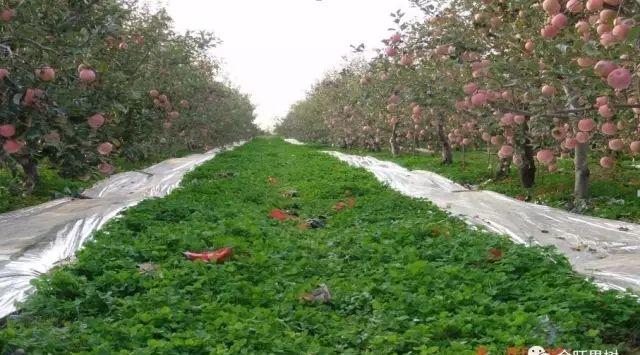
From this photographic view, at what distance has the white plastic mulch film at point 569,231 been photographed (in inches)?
221

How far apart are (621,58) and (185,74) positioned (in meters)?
14.9

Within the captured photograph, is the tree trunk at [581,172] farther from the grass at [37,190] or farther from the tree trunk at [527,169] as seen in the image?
the grass at [37,190]

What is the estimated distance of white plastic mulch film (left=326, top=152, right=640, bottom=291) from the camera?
18.4ft

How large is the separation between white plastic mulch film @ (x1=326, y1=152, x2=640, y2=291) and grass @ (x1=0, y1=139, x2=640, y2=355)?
0.42 m

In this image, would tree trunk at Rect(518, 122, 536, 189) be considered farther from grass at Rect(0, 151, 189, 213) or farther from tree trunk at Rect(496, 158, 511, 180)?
grass at Rect(0, 151, 189, 213)

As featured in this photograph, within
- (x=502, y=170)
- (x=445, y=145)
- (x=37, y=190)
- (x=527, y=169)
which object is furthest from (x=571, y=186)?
A: (x=37, y=190)

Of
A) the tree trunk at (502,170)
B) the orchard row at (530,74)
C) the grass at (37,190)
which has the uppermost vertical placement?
the orchard row at (530,74)

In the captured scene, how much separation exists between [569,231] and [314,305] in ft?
13.3

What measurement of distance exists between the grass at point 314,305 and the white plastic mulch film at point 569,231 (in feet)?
1.36

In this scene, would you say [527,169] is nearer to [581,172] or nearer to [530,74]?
[581,172]

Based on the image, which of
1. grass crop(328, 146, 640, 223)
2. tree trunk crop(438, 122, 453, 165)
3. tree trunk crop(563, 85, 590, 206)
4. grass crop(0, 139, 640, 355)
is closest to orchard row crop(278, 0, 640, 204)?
tree trunk crop(563, 85, 590, 206)

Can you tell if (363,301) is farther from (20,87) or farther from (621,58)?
(20,87)

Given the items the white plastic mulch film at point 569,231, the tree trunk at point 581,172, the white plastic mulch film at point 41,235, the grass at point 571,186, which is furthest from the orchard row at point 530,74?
the white plastic mulch film at point 41,235

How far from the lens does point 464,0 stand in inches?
382
